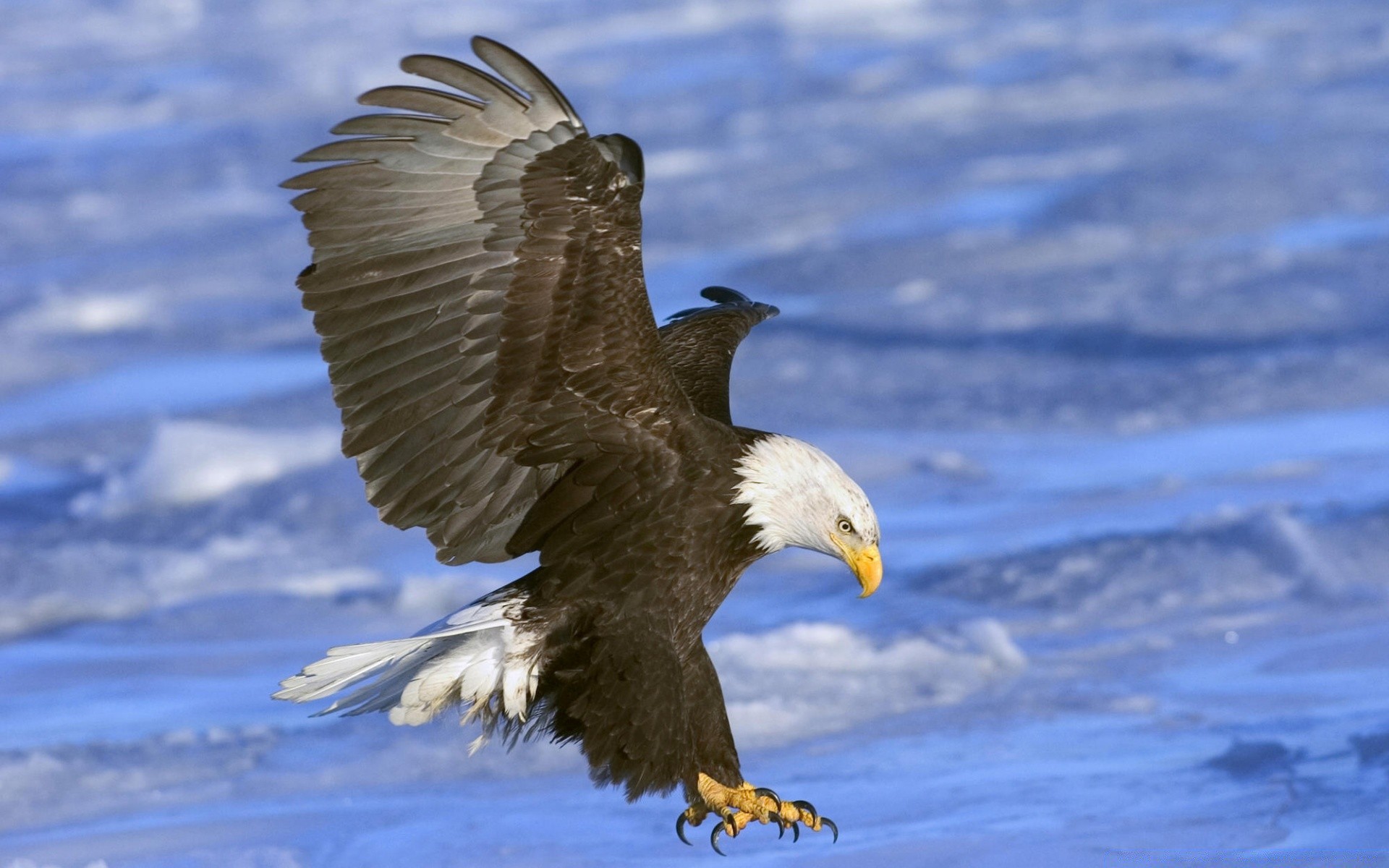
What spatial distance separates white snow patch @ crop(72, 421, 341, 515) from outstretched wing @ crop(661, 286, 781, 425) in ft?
7.77

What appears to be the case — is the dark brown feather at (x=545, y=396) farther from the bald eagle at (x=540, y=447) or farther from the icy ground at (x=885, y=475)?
the icy ground at (x=885, y=475)

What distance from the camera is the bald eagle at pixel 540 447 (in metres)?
3.38

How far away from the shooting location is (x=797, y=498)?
3656 millimetres

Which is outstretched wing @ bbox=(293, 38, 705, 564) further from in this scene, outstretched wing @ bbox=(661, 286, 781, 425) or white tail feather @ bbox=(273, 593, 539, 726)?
outstretched wing @ bbox=(661, 286, 781, 425)

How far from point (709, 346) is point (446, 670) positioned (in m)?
1.32

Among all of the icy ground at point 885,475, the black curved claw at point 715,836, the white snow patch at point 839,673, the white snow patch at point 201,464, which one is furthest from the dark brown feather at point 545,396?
the white snow patch at point 201,464

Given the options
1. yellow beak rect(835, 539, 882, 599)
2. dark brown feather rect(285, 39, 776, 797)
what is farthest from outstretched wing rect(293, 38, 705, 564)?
yellow beak rect(835, 539, 882, 599)

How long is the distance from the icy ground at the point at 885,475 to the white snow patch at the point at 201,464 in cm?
2

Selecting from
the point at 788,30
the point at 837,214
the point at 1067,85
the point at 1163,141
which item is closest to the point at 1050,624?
the point at 837,214

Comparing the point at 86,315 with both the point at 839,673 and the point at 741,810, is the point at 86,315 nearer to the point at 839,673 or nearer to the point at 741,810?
the point at 839,673

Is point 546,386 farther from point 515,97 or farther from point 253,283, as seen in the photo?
point 253,283

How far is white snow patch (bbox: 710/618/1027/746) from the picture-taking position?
4.64 m

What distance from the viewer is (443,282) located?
3.53m

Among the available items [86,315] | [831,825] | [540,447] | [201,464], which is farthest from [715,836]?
[86,315]
